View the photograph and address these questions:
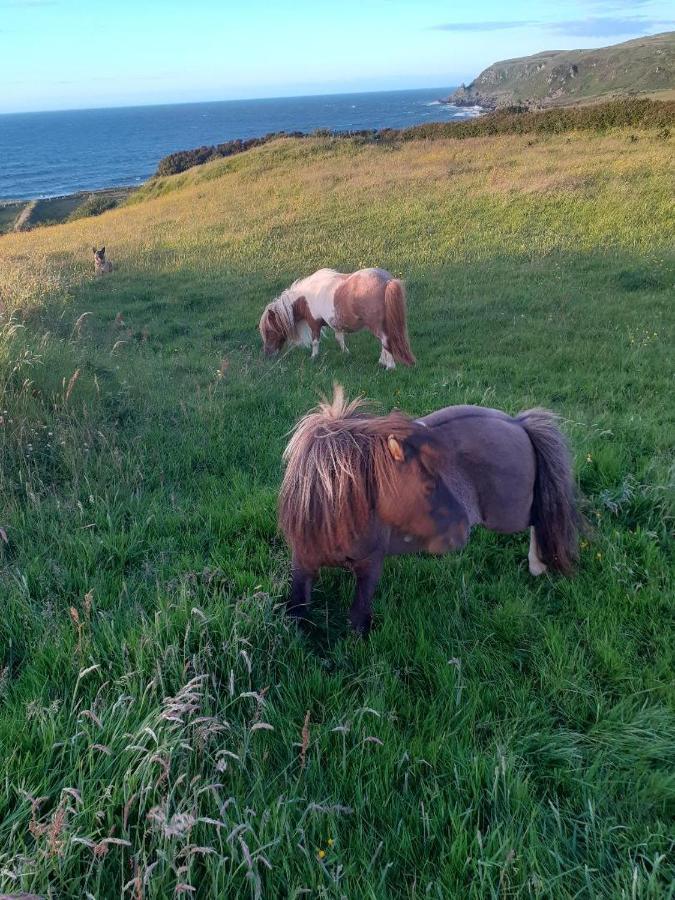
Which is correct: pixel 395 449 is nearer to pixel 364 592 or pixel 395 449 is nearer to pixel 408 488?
pixel 408 488

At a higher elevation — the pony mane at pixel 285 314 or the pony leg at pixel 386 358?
the pony mane at pixel 285 314

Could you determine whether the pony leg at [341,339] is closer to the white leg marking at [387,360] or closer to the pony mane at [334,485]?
the white leg marking at [387,360]

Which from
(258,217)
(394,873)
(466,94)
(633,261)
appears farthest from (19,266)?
(466,94)

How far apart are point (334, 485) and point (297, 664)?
0.94 meters

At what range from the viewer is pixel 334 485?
9.55 ft

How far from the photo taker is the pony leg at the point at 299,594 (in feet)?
10.5

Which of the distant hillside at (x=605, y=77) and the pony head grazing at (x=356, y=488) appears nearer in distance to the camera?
the pony head grazing at (x=356, y=488)

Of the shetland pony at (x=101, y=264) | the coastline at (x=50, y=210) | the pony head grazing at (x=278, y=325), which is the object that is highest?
the coastline at (x=50, y=210)

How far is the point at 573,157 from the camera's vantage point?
68.0 ft

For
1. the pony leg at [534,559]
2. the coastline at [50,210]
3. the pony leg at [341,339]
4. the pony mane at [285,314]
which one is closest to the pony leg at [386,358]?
the pony leg at [341,339]

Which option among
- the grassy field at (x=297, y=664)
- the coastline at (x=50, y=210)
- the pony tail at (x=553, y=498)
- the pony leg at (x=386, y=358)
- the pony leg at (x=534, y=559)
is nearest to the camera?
the grassy field at (x=297, y=664)

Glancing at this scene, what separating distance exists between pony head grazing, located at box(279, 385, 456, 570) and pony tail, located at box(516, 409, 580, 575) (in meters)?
0.70

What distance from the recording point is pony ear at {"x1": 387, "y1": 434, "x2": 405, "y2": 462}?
293cm

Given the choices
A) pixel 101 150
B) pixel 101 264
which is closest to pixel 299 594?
pixel 101 264
